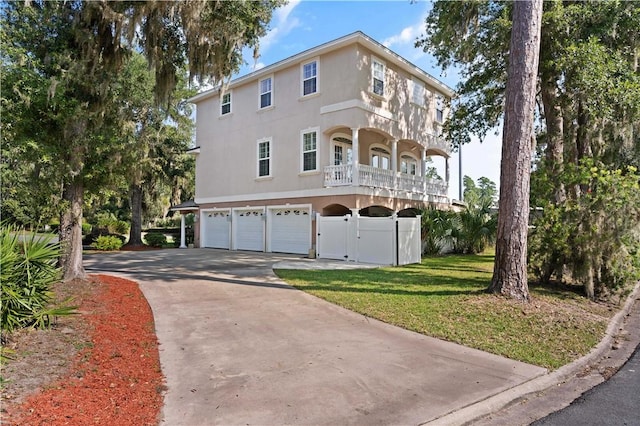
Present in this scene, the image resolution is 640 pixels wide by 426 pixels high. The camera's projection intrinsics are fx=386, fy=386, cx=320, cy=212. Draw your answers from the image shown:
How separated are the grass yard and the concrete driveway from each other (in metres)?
0.45

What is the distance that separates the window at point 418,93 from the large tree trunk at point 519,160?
1126cm

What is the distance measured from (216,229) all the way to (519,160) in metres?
17.4

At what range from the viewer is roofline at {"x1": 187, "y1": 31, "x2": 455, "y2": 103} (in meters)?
15.5

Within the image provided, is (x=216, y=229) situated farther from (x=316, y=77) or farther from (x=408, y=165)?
(x=408, y=165)

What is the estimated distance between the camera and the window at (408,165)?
21.5m

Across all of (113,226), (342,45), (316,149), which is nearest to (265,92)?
(316,149)

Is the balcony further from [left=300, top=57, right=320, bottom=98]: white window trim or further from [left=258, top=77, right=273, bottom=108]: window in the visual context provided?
[left=258, top=77, right=273, bottom=108]: window

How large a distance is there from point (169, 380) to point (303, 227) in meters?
13.2

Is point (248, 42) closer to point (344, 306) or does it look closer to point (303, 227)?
point (344, 306)

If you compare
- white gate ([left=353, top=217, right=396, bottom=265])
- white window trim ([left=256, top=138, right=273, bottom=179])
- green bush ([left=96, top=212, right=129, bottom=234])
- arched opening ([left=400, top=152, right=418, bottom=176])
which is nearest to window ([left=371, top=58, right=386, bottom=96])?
arched opening ([left=400, top=152, right=418, bottom=176])

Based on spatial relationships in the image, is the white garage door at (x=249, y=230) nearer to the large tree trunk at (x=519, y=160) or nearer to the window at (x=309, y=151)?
the window at (x=309, y=151)

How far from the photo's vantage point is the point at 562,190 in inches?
378

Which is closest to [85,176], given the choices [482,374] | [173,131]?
[482,374]

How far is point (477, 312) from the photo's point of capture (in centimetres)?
696
